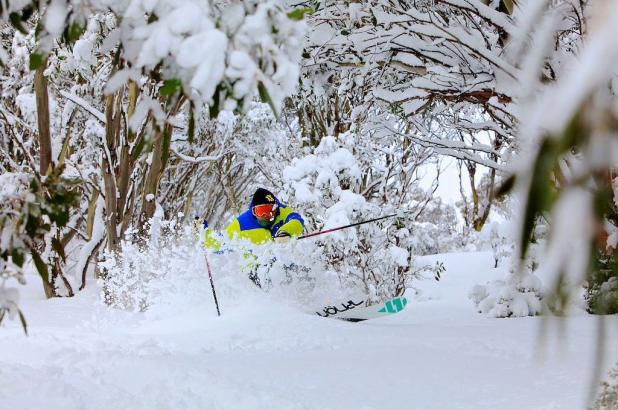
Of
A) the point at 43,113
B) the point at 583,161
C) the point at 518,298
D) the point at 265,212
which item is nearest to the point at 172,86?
the point at 583,161

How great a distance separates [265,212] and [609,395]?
6.29 metres

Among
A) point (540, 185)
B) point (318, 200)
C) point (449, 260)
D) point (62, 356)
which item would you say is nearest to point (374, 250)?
point (318, 200)

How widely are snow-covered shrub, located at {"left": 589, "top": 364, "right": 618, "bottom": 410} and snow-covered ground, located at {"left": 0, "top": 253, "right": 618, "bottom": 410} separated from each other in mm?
247

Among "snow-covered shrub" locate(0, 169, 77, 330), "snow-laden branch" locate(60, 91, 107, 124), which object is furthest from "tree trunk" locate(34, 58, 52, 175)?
"snow-covered shrub" locate(0, 169, 77, 330)

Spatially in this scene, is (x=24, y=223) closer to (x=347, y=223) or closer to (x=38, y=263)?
(x=38, y=263)

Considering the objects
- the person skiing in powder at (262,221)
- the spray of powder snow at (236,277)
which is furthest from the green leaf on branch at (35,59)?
the person skiing in powder at (262,221)

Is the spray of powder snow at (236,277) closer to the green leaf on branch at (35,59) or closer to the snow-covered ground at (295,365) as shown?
the snow-covered ground at (295,365)

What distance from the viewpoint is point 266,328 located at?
20.4 feet

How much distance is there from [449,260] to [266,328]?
36.9ft

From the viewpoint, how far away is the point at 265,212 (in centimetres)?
898

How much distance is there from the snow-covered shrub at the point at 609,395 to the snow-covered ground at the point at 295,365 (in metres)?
0.25

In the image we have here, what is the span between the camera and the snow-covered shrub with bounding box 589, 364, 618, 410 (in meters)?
3.00

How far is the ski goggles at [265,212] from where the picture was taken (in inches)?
352

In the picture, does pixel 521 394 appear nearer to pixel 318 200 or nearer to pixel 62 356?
pixel 62 356
